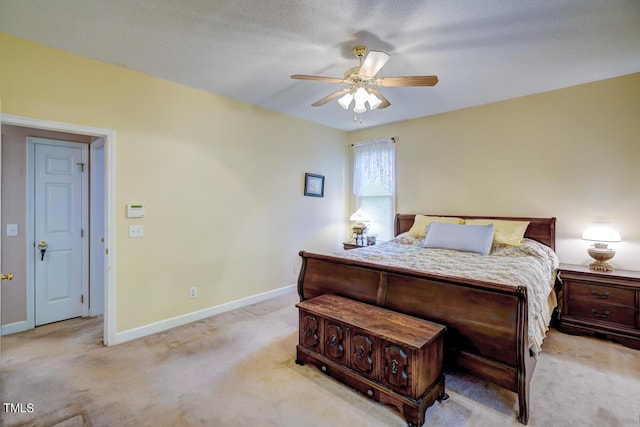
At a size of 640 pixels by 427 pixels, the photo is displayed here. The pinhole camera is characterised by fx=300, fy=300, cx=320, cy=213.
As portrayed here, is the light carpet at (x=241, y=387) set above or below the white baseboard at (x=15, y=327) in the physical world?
below

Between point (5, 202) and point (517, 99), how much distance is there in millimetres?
5678

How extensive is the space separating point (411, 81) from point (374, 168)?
266 cm

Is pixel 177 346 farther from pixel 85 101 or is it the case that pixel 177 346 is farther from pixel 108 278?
pixel 85 101

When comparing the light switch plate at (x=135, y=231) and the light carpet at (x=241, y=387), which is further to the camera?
the light switch plate at (x=135, y=231)

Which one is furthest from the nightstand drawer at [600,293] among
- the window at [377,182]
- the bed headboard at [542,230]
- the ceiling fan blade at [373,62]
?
the ceiling fan blade at [373,62]

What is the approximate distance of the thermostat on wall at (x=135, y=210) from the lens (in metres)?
2.91

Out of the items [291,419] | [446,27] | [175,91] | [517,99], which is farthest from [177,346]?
[517,99]

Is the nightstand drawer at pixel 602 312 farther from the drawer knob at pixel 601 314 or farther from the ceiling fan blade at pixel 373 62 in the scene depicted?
the ceiling fan blade at pixel 373 62

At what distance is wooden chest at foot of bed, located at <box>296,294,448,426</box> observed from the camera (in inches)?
70.9

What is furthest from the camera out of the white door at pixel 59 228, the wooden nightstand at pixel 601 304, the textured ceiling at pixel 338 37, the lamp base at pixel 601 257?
the white door at pixel 59 228

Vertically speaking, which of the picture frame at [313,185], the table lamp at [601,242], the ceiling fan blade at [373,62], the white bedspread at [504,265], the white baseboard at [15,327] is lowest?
the white baseboard at [15,327]

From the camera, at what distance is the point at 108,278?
2805 mm

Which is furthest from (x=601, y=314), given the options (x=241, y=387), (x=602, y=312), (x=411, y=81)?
(x=241, y=387)

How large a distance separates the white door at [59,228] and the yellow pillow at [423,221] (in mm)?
4085
